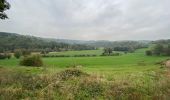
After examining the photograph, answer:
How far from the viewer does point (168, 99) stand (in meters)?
11.6

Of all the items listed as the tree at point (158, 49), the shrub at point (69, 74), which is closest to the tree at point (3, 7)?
the shrub at point (69, 74)

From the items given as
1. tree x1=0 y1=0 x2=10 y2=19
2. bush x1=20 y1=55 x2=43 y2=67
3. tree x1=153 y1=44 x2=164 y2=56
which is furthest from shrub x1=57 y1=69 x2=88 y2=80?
tree x1=153 y1=44 x2=164 y2=56

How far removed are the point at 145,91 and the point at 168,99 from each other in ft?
12.8

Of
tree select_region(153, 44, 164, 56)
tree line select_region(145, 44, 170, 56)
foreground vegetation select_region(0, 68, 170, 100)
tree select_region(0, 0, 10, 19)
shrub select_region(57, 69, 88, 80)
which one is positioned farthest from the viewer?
tree select_region(153, 44, 164, 56)

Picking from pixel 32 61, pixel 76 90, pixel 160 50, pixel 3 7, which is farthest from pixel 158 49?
pixel 76 90

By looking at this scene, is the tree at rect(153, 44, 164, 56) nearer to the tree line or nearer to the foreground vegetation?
the tree line

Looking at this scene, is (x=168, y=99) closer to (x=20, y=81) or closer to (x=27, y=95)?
(x=27, y=95)

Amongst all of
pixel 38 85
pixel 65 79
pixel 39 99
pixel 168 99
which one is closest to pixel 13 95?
pixel 39 99

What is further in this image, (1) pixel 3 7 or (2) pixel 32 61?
(2) pixel 32 61

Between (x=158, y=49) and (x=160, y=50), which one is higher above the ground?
(x=158, y=49)

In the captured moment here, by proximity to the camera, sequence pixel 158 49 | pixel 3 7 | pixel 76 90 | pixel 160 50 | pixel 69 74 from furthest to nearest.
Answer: pixel 158 49, pixel 160 50, pixel 3 7, pixel 69 74, pixel 76 90

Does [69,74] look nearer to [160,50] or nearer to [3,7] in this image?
[3,7]

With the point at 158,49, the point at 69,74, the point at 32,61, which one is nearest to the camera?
the point at 69,74

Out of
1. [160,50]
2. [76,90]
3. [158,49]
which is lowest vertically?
[160,50]
